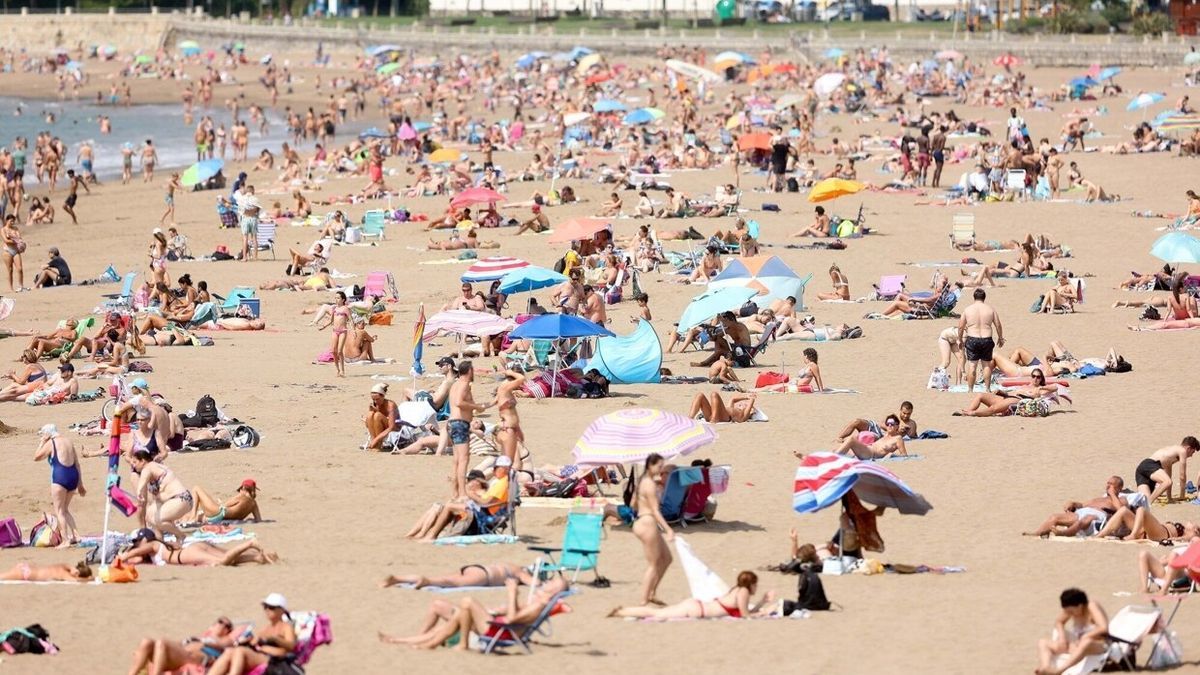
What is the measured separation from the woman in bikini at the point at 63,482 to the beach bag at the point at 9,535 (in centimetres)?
26

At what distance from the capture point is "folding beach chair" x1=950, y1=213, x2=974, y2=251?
23.8 meters

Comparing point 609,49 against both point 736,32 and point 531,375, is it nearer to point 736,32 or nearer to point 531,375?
point 736,32

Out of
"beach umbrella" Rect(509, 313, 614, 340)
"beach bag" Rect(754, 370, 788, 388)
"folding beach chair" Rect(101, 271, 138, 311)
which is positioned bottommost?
"beach bag" Rect(754, 370, 788, 388)

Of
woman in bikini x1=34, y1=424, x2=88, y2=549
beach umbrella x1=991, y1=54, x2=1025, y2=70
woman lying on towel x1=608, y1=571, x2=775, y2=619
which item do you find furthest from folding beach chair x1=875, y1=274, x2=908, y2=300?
beach umbrella x1=991, y1=54, x2=1025, y2=70

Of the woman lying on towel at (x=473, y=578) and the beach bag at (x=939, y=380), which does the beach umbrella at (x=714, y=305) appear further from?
the woman lying on towel at (x=473, y=578)

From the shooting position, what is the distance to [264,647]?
8.12 meters

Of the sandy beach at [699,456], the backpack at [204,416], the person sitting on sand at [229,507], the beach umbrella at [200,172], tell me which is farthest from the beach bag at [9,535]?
the beach umbrella at [200,172]

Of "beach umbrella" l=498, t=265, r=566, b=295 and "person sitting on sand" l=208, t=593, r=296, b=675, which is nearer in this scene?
"person sitting on sand" l=208, t=593, r=296, b=675

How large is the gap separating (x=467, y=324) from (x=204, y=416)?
267 centimetres

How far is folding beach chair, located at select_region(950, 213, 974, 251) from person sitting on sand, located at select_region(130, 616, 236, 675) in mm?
17102

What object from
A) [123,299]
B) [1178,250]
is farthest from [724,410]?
[123,299]

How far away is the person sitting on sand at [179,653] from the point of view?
800 centimetres

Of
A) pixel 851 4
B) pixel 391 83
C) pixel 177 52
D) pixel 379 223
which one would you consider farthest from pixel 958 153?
pixel 177 52

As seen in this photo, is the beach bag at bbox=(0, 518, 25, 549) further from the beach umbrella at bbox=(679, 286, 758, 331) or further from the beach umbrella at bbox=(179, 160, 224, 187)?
the beach umbrella at bbox=(179, 160, 224, 187)
